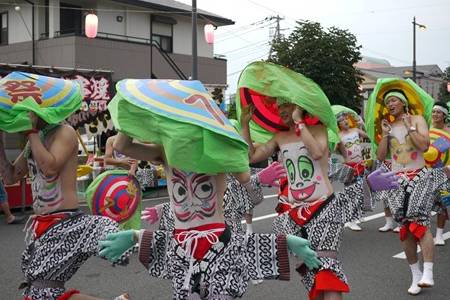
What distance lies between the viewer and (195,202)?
9.30 ft

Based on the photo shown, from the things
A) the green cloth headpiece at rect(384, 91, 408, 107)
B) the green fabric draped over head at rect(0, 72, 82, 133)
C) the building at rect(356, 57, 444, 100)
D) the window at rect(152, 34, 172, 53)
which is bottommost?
the green fabric draped over head at rect(0, 72, 82, 133)

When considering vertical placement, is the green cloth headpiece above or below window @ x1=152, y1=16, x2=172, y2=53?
below

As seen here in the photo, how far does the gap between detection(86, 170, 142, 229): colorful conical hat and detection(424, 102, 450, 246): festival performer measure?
3318 mm

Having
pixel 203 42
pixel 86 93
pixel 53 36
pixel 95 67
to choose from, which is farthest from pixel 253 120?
pixel 203 42

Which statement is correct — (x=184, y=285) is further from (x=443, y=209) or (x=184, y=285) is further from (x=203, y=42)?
(x=203, y=42)

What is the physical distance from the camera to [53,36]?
1897 centimetres

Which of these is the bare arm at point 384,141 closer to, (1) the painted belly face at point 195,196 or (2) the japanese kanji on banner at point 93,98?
(1) the painted belly face at point 195,196

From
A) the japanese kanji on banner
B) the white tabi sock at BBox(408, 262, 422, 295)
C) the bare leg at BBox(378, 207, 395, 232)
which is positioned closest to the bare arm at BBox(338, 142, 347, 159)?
the bare leg at BBox(378, 207, 395, 232)

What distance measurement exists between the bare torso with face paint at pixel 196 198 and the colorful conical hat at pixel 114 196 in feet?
5.52

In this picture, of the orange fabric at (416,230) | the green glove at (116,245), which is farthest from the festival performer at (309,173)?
the orange fabric at (416,230)

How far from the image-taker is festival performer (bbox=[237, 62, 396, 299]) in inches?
138

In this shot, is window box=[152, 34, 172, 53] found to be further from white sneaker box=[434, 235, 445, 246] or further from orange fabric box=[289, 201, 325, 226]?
orange fabric box=[289, 201, 325, 226]

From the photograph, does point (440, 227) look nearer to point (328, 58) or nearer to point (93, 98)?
point (93, 98)

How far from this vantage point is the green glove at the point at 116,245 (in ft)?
9.27
